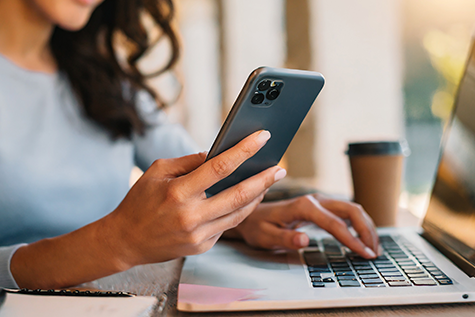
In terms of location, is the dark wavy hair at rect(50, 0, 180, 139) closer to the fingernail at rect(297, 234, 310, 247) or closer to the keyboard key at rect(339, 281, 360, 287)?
the fingernail at rect(297, 234, 310, 247)

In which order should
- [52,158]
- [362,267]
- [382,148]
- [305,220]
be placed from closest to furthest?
1. [362,267]
2. [305,220]
3. [382,148]
4. [52,158]

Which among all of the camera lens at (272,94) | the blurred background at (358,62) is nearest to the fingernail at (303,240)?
the camera lens at (272,94)

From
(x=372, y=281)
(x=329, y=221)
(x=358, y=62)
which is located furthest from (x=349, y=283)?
(x=358, y=62)

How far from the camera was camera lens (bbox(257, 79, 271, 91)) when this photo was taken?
344 millimetres

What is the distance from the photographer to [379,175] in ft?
2.24

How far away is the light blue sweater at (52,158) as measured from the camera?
2.33 feet

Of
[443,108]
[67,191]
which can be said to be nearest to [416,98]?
[443,108]

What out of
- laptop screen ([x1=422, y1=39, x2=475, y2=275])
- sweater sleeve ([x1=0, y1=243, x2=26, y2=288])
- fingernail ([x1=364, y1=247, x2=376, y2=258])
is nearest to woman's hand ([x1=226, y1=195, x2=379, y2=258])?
fingernail ([x1=364, y1=247, x2=376, y2=258])

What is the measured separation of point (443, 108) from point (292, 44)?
Answer: 4.03 feet

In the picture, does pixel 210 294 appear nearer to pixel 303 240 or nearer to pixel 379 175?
pixel 303 240

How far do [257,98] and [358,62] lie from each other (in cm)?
246

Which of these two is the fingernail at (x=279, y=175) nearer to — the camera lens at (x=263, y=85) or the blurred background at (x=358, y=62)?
the camera lens at (x=263, y=85)

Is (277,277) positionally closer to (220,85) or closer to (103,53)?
(103,53)

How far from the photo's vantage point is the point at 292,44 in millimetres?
2553
